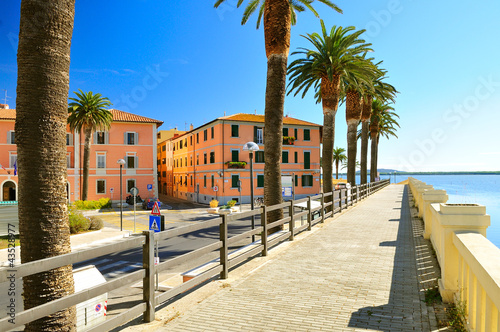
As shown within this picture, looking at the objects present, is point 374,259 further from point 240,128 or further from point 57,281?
point 240,128

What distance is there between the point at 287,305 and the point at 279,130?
31.0ft

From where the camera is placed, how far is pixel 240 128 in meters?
45.5

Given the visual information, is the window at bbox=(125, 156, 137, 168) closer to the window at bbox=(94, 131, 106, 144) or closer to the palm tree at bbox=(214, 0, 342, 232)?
the window at bbox=(94, 131, 106, 144)

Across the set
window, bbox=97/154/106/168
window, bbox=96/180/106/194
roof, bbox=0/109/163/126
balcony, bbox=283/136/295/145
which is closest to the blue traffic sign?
window, bbox=96/180/106/194

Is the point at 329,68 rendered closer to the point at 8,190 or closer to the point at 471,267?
the point at 471,267

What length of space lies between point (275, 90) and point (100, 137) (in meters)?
35.5

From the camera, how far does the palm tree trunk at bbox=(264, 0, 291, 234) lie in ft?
45.5

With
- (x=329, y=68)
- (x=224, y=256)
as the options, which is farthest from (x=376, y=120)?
(x=224, y=256)

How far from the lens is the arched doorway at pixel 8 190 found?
40.1 metres

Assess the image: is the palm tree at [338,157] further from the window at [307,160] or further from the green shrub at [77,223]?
the green shrub at [77,223]

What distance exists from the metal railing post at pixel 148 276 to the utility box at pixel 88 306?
2.82m

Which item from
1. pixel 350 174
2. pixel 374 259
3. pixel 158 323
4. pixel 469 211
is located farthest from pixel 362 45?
pixel 158 323

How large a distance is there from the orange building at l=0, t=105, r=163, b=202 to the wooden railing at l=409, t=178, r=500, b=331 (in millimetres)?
40064

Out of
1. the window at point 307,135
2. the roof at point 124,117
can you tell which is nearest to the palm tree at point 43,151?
the roof at point 124,117
